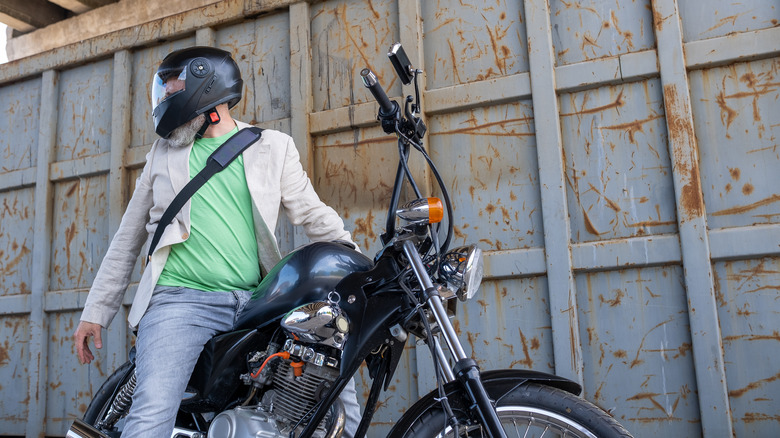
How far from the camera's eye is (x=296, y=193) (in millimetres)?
2307

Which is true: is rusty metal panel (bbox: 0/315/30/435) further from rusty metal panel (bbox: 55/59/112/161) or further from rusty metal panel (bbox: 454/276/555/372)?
rusty metal panel (bbox: 454/276/555/372)

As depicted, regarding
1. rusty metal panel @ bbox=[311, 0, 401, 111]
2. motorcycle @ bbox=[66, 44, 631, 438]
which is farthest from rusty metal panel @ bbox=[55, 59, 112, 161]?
motorcycle @ bbox=[66, 44, 631, 438]

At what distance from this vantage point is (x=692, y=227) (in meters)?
2.68

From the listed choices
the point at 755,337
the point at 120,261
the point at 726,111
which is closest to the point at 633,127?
the point at 726,111

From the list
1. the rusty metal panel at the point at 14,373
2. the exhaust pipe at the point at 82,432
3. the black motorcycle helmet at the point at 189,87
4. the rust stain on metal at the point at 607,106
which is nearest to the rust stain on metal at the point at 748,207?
the rust stain on metal at the point at 607,106

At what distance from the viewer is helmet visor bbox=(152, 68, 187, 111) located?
7.17 feet

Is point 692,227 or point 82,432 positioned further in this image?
point 692,227

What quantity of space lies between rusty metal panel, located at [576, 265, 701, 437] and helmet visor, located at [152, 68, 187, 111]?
1.89 metres

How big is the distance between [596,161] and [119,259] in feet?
6.88

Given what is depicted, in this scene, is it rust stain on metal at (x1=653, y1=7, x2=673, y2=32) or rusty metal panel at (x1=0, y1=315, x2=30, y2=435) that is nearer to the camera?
rust stain on metal at (x1=653, y1=7, x2=673, y2=32)

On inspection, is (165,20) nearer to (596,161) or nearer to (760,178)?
(596,161)

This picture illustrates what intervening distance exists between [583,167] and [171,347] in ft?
6.50

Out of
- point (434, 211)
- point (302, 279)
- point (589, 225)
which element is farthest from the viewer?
point (589, 225)

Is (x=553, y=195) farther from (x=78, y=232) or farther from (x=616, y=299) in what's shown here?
(x=78, y=232)
